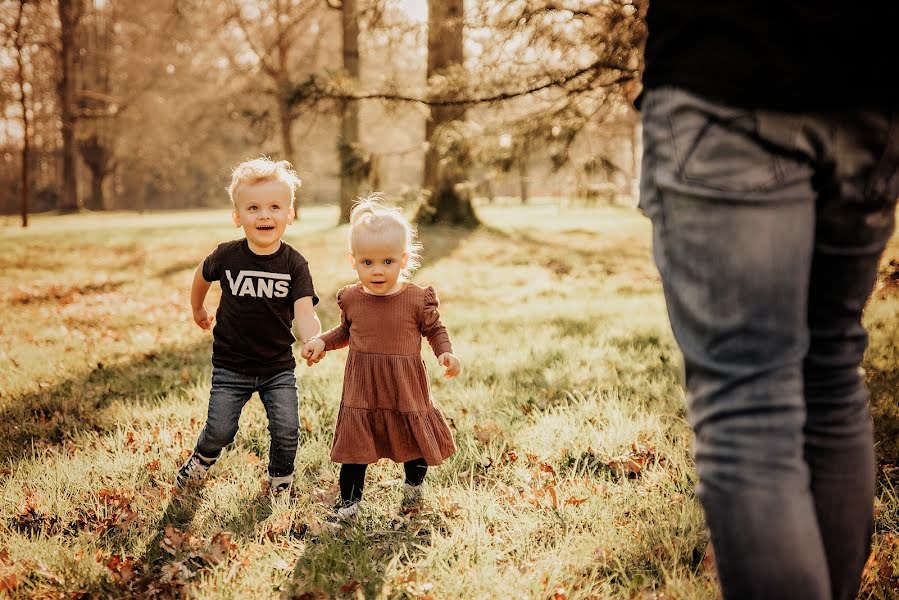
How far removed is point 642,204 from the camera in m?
1.31

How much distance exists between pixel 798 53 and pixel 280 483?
256 cm

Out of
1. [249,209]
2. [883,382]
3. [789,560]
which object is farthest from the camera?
[883,382]

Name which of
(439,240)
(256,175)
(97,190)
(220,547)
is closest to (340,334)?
(256,175)

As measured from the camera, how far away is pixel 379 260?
2.62 meters

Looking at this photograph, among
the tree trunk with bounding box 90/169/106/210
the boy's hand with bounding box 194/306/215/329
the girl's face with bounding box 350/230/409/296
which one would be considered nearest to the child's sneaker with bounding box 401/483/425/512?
the girl's face with bounding box 350/230/409/296

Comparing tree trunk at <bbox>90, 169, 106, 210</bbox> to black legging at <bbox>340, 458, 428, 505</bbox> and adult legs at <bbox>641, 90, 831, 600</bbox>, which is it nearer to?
black legging at <bbox>340, 458, 428, 505</bbox>

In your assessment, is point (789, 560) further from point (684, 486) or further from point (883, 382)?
point (883, 382)

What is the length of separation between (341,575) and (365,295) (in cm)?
104

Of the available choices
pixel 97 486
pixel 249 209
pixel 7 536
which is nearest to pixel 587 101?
pixel 249 209

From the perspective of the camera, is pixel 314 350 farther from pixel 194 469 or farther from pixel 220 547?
pixel 194 469

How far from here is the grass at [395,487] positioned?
2.26m

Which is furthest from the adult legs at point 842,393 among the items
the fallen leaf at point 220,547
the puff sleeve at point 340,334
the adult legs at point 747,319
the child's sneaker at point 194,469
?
the child's sneaker at point 194,469

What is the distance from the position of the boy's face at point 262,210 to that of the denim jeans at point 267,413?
24.0 inches

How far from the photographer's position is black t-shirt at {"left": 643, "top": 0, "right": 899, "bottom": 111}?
1115 mm
